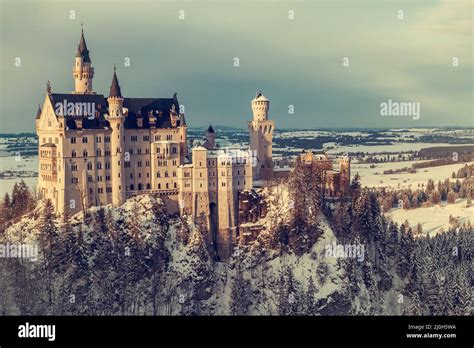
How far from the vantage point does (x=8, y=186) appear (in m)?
140

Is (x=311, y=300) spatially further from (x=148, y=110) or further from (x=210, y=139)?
(x=148, y=110)

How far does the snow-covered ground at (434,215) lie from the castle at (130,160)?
54.1 m

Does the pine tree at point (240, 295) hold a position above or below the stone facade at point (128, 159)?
below

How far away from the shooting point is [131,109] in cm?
12662

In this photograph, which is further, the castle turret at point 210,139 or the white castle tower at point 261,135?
the white castle tower at point 261,135

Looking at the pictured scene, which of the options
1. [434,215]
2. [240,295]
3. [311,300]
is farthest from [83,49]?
[434,215]

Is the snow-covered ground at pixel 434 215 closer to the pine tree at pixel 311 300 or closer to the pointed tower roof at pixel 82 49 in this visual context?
the pine tree at pixel 311 300

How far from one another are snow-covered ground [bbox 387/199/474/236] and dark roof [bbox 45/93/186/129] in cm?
6186

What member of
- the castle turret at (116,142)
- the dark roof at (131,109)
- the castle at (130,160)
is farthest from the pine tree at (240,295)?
the dark roof at (131,109)

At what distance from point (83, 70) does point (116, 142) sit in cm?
1395

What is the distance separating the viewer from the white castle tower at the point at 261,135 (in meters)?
133

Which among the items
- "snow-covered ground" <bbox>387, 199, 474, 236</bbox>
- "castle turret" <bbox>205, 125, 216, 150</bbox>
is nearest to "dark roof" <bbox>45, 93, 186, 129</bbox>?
"castle turret" <bbox>205, 125, 216, 150</bbox>
